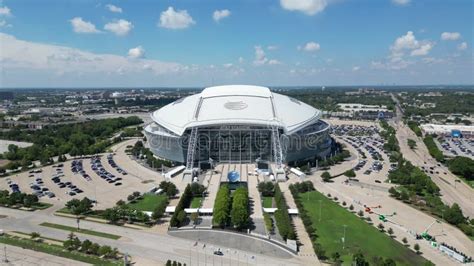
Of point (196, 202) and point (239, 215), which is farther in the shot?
point (196, 202)

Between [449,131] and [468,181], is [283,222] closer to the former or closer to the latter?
[468,181]

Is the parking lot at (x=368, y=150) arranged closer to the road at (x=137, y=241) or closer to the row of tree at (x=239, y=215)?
the row of tree at (x=239, y=215)

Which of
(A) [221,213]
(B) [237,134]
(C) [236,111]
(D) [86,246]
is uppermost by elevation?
(C) [236,111]

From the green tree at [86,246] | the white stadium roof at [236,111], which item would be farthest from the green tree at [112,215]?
the white stadium roof at [236,111]

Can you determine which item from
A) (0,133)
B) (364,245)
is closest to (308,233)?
(364,245)

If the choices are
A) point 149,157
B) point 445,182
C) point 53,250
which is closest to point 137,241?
point 53,250

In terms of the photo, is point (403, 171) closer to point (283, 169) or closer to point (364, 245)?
point (283, 169)
